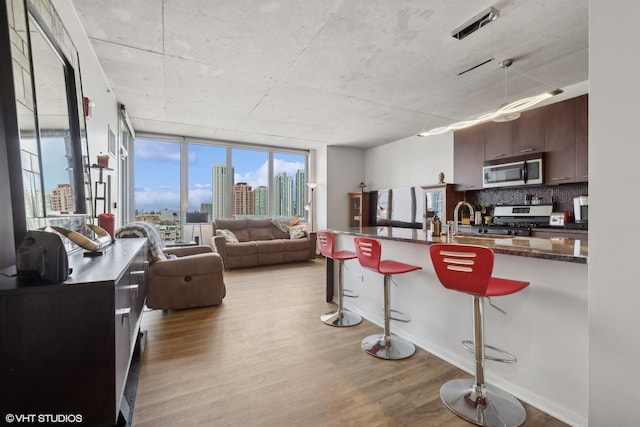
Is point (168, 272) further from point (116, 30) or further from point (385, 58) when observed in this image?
point (385, 58)

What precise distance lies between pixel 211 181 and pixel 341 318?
4.97m

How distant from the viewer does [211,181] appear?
21.7ft

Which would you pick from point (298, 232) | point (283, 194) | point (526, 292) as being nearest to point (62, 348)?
point (526, 292)

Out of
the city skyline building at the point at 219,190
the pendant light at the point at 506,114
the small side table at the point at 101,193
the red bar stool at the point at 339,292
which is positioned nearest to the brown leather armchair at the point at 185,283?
the small side table at the point at 101,193

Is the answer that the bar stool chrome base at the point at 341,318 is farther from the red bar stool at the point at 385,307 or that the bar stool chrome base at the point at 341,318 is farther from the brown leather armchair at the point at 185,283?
the brown leather armchair at the point at 185,283

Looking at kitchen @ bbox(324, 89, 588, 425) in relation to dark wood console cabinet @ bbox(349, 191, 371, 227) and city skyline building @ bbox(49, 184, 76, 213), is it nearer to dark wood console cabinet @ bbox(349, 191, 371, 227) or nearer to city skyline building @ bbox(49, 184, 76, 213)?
city skyline building @ bbox(49, 184, 76, 213)

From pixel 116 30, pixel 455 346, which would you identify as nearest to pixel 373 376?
pixel 455 346

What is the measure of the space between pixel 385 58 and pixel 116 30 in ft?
8.05

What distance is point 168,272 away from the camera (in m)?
3.07

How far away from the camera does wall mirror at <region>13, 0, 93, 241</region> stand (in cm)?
135

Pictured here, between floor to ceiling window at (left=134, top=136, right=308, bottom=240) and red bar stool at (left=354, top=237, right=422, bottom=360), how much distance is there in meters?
5.07

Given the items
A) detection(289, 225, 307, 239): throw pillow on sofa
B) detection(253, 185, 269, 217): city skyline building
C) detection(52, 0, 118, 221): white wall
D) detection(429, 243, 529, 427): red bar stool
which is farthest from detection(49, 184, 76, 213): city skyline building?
detection(253, 185, 269, 217): city skyline building

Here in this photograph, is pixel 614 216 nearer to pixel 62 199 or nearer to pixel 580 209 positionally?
pixel 62 199

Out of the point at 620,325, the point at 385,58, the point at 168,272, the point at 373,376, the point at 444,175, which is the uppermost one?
the point at 385,58
